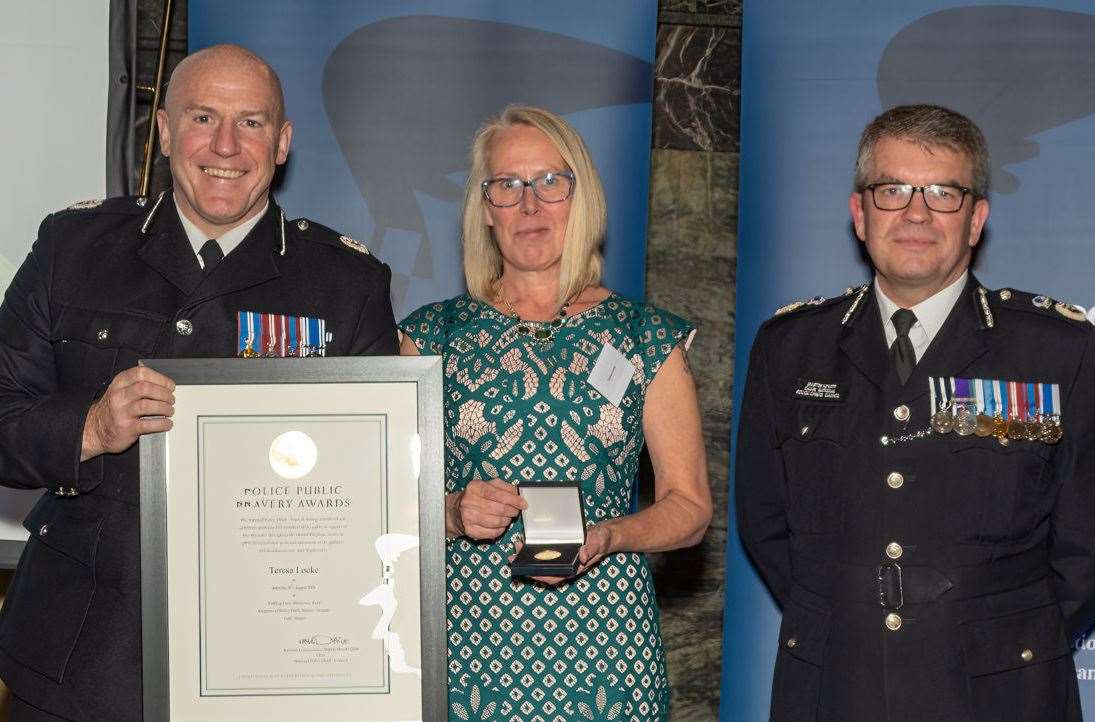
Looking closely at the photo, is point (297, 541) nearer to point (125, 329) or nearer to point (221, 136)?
point (125, 329)

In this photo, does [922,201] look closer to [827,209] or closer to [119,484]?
[827,209]

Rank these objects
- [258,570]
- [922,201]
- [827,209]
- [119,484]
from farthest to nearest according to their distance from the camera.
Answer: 1. [827,209]
2. [922,201]
3. [119,484]
4. [258,570]

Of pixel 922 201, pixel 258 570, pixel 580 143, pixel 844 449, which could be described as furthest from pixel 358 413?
pixel 922 201

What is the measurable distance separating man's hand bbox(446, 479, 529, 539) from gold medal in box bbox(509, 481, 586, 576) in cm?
3

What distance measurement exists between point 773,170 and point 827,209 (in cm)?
20

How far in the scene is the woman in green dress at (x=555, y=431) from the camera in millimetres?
2590

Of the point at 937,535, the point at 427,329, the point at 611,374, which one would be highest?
the point at 427,329

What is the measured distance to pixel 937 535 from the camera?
257cm

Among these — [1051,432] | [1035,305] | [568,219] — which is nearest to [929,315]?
[1035,305]

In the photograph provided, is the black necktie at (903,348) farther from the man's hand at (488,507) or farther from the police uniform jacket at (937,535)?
the man's hand at (488,507)

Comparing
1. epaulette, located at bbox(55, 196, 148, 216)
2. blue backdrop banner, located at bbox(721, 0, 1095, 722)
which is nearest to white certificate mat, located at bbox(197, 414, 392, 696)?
epaulette, located at bbox(55, 196, 148, 216)

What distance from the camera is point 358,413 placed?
2203 mm

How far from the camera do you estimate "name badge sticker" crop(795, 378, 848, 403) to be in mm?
2746

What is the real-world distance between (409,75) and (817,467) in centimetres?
181
